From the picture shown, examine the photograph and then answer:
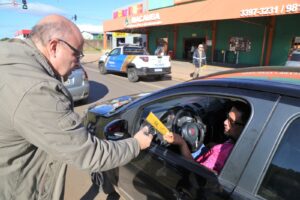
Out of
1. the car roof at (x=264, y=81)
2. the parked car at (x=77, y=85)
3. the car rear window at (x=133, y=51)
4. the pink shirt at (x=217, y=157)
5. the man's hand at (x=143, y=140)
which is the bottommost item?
the parked car at (x=77, y=85)

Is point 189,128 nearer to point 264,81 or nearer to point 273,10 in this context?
point 264,81

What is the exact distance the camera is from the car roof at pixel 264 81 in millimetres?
1480

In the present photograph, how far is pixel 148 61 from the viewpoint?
11820mm

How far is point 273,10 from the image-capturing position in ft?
45.2

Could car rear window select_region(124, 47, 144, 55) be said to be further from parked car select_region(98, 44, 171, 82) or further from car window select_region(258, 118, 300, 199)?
car window select_region(258, 118, 300, 199)

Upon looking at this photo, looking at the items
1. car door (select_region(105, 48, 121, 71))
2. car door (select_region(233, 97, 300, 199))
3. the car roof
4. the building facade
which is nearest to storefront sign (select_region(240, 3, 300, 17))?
the building facade

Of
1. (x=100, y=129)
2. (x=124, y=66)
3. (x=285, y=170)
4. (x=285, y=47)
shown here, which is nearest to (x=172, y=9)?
(x=285, y=47)

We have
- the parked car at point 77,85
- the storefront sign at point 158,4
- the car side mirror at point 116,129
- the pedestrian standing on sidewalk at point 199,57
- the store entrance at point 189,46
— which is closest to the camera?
the car side mirror at point 116,129

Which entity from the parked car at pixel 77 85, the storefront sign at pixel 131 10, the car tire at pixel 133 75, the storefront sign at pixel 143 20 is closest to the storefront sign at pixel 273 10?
the car tire at pixel 133 75

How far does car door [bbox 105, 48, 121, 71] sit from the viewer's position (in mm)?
13730

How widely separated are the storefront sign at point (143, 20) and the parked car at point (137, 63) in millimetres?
9863

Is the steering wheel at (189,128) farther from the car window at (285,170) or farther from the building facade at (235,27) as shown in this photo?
the building facade at (235,27)

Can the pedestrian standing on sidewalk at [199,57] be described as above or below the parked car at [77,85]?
above

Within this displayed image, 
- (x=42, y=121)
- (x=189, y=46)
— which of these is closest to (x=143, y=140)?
(x=42, y=121)
